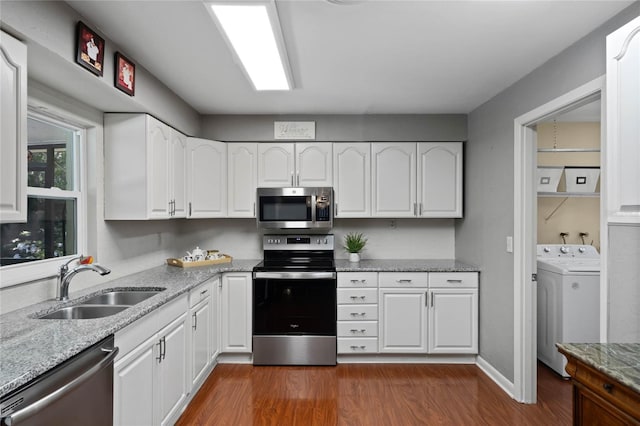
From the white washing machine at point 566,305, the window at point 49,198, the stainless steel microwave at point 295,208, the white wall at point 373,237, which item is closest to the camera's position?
the window at point 49,198

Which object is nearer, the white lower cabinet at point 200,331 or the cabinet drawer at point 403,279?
the white lower cabinet at point 200,331

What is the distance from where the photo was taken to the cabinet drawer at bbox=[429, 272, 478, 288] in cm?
322

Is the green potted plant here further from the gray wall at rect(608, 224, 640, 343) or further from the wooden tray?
the gray wall at rect(608, 224, 640, 343)

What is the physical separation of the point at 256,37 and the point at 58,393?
177 centimetres

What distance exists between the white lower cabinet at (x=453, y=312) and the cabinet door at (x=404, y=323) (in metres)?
0.09

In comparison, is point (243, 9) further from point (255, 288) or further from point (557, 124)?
point (557, 124)

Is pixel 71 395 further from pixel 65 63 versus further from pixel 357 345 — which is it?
pixel 357 345

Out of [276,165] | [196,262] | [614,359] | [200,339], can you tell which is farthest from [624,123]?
[196,262]

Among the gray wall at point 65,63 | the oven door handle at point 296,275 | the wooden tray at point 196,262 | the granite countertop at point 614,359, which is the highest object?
the gray wall at point 65,63

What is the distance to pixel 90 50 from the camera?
180 cm

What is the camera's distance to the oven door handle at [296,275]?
10.4 ft

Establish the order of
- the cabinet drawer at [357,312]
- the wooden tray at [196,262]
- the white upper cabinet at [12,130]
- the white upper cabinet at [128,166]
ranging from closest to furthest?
the white upper cabinet at [12,130] → the white upper cabinet at [128,166] → the wooden tray at [196,262] → the cabinet drawer at [357,312]

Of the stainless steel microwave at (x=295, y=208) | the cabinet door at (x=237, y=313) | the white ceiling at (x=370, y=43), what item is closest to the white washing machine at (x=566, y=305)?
the white ceiling at (x=370, y=43)

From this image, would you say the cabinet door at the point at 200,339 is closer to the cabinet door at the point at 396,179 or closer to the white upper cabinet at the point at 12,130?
the white upper cabinet at the point at 12,130
